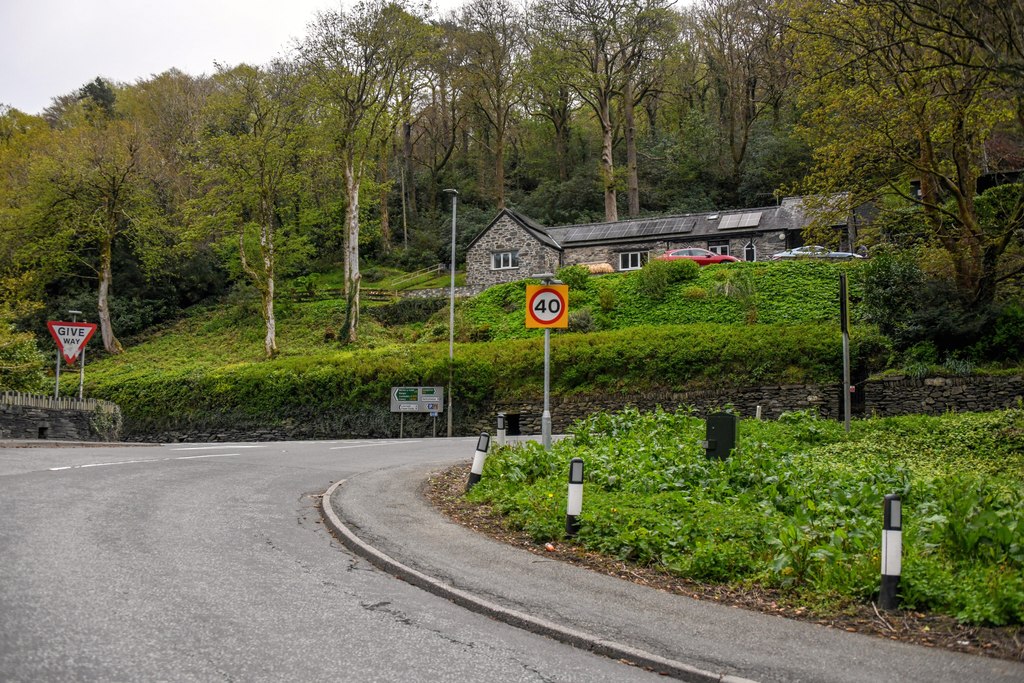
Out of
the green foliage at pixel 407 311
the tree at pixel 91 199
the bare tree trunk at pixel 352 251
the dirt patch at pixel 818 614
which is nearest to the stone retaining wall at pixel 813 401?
the bare tree trunk at pixel 352 251

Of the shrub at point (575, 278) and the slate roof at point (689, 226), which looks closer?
the shrub at point (575, 278)

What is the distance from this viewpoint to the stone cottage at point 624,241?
151 ft

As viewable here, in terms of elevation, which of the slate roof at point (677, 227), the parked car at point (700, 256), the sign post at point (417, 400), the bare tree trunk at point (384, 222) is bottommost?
the sign post at point (417, 400)

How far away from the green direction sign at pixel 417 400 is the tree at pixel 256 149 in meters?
14.8

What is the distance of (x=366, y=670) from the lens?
222 inches

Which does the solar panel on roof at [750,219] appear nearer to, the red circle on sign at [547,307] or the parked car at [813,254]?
the parked car at [813,254]

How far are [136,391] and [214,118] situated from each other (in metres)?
17.6

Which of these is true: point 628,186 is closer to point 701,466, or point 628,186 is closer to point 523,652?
point 701,466

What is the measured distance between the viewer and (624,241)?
157 ft

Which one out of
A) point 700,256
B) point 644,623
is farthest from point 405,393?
point 644,623

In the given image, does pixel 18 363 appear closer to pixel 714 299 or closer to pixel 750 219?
pixel 714 299

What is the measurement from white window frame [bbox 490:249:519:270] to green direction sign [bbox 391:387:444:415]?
58.6 ft

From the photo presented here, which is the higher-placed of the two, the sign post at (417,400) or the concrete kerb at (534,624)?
the sign post at (417,400)

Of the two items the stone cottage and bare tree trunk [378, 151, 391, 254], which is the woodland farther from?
the stone cottage
